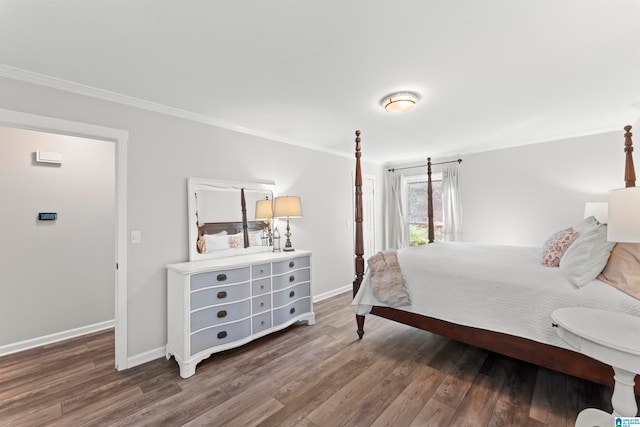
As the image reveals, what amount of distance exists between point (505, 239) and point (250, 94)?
14.1ft

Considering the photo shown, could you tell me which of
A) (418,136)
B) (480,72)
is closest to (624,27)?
(480,72)

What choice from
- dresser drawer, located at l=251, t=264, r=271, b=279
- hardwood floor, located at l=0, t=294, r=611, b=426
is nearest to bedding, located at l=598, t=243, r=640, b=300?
hardwood floor, located at l=0, t=294, r=611, b=426

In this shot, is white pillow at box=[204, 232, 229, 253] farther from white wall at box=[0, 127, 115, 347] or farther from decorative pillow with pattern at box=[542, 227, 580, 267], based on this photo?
decorative pillow with pattern at box=[542, 227, 580, 267]

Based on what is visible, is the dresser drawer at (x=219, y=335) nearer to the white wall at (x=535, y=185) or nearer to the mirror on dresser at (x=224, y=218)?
the mirror on dresser at (x=224, y=218)

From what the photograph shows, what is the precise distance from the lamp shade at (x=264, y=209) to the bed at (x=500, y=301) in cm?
116

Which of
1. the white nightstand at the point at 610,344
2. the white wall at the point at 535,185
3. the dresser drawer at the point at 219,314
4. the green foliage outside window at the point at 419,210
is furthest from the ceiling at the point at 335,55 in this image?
the green foliage outside window at the point at 419,210

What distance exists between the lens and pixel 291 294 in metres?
3.10

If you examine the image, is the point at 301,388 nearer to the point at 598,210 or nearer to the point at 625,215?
the point at 625,215

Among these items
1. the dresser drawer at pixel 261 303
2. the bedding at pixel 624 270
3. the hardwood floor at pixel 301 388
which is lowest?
the hardwood floor at pixel 301 388

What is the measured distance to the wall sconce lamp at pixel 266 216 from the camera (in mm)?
3369

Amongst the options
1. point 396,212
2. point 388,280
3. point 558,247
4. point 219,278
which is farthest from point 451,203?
point 219,278

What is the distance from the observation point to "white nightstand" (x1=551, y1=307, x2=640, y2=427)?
1.13m

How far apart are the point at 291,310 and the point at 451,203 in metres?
3.36

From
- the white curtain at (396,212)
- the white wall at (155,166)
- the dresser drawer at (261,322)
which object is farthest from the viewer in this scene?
the white curtain at (396,212)
